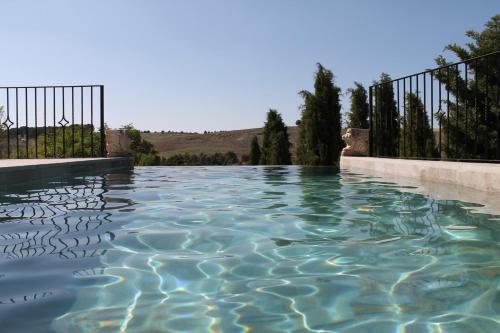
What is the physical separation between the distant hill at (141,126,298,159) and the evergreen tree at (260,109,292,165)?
25907 mm

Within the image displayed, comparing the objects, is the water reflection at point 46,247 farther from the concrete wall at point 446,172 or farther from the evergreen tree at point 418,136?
the evergreen tree at point 418,136

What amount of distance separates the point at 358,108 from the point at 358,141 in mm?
10378

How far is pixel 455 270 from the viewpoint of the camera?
1.98 m

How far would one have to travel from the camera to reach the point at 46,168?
Result: 6797 millimetres

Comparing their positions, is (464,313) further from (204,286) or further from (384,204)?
(384,204)

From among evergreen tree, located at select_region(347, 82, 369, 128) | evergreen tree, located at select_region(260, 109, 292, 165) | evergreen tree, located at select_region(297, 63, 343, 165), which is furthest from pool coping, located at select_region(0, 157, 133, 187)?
evergreen tree, located at select_region(260, 109, 292, 165)

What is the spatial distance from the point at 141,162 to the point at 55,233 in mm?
40326

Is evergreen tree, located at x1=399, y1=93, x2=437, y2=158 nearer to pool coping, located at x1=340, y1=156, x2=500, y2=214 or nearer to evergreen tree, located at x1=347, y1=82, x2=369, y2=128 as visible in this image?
pool coping, located at x1=340, y1=156, x2=500, y2=214

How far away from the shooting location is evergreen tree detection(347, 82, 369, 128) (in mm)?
20438

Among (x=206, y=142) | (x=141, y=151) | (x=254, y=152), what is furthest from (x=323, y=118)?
(x=206, y=142)

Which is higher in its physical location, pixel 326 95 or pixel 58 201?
pixel 326 95

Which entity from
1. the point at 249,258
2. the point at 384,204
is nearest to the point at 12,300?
the point at 249,258

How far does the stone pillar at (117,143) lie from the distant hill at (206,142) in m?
43.8

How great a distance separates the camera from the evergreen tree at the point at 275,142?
26.5 m
